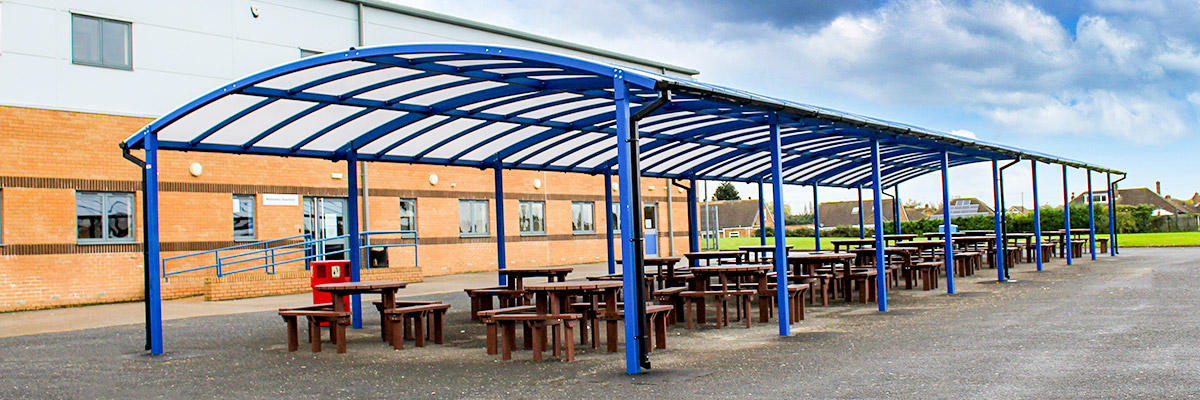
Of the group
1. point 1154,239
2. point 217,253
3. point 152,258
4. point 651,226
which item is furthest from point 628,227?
point 1154,239

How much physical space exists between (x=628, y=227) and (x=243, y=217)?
14633 mm

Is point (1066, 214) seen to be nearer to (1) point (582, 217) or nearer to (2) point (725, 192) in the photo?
(1) point (582, 217)

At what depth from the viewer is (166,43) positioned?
60.8 feet

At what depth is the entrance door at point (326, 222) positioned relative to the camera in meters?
20.9

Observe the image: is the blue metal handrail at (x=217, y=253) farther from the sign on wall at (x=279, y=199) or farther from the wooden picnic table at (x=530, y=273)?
the wooden picnic table at (x=530, y=273)

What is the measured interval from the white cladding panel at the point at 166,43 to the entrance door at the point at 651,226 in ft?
35.4

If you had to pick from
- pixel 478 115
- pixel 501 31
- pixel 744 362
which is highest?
pixel 501 31

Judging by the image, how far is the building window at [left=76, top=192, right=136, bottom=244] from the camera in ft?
55.9

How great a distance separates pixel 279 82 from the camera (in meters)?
8.91

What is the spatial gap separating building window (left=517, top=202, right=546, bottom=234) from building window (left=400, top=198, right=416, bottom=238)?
146 inches

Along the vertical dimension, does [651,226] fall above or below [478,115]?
below

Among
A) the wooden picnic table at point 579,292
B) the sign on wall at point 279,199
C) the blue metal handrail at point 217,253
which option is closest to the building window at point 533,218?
the sign on wall at point 279,199

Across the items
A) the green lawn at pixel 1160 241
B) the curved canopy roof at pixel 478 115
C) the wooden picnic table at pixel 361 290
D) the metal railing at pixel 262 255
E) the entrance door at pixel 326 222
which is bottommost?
the green lawn at pixel 1160 241

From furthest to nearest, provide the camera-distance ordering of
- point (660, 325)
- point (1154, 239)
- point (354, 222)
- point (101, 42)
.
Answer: point (1154, 239) < point (101, 42) < point (354, 222) < point (660, 325)
